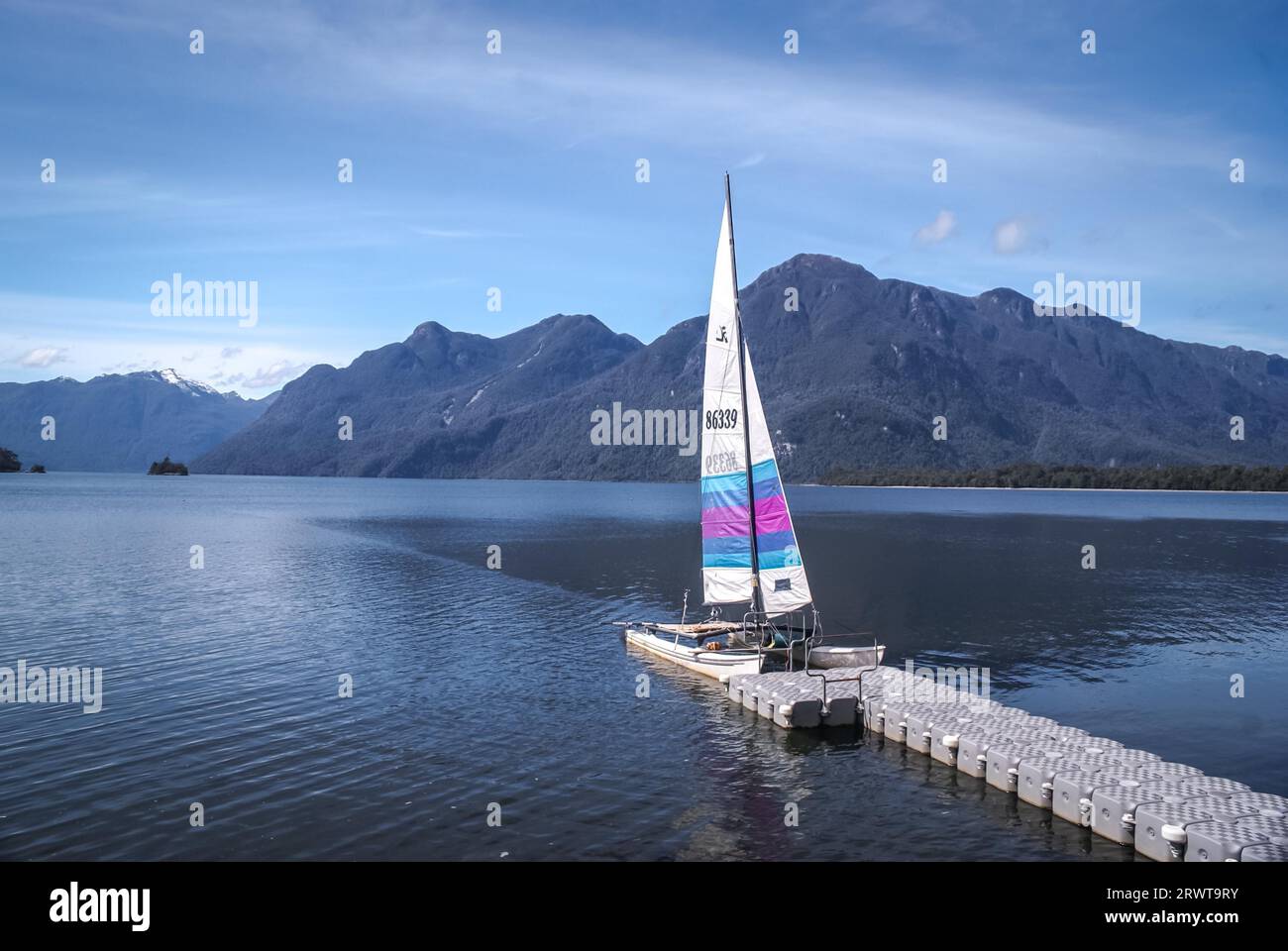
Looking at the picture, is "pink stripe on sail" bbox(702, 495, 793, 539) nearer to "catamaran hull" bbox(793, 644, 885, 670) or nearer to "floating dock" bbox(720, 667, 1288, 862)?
"catamaran hull" bbox(793, 644, 885, 670)

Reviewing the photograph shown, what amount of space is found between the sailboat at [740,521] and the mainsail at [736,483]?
1.8 inches

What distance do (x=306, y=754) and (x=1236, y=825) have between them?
25.9 m

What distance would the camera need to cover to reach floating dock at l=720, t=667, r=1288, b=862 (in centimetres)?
2016

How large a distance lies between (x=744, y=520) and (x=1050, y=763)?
17.6 metres

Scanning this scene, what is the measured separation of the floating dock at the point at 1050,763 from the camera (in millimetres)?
20156

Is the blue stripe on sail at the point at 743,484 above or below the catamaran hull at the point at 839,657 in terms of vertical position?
above

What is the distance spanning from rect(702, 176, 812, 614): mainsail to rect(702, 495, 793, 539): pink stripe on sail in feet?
0.15

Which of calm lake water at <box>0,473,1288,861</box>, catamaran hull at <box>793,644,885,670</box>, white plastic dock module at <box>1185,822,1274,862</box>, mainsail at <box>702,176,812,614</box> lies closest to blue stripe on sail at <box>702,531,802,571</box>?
mainsail at <box>702,176,812,614</box>

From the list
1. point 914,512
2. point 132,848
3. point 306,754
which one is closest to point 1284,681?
point 306,754

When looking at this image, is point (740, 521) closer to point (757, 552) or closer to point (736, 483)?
point (757, 552)

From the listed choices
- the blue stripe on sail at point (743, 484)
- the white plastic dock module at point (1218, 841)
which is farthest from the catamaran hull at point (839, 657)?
the white plastic dock module at point (1218, 841)

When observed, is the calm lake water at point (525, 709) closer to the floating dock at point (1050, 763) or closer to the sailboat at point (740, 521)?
the floating dock at point (1050, 763)

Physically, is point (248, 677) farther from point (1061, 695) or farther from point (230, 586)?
point (1061, 695)
